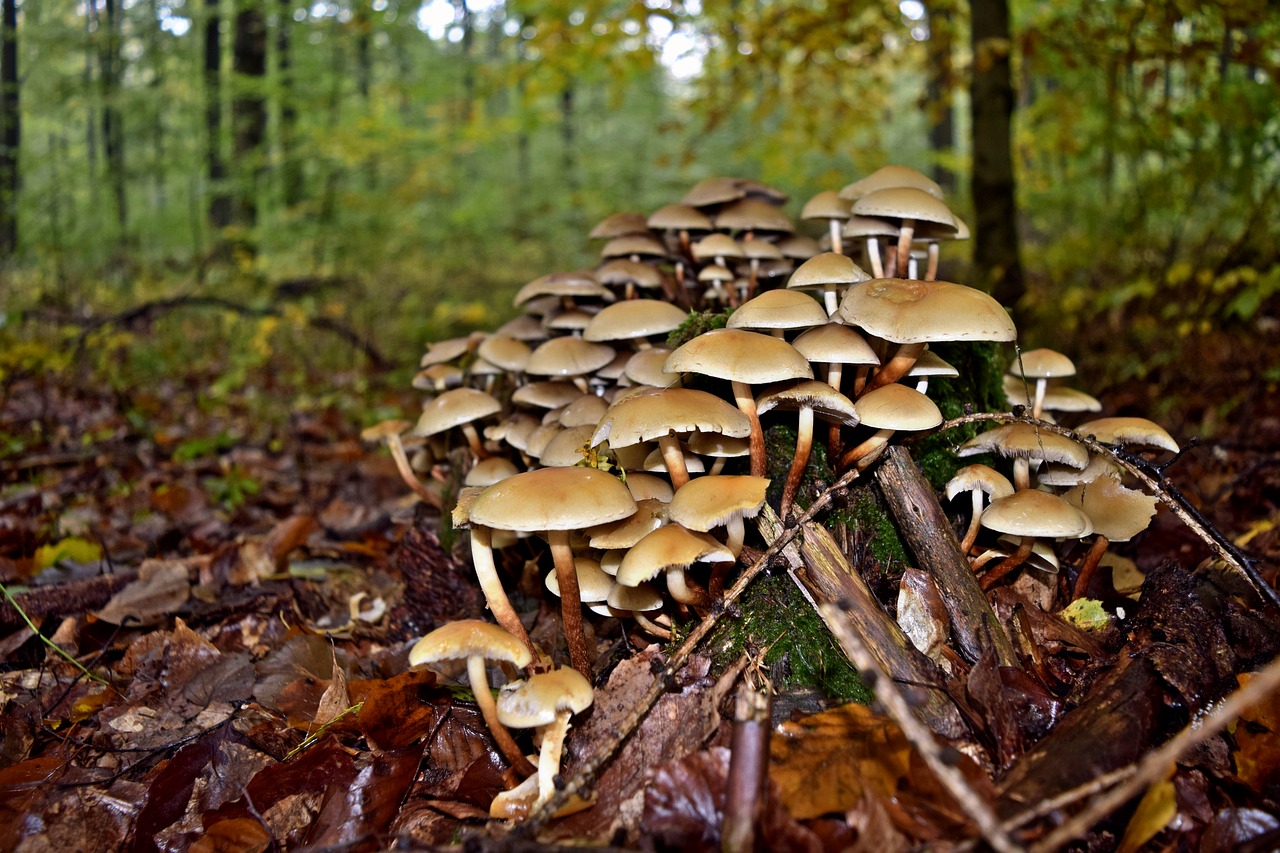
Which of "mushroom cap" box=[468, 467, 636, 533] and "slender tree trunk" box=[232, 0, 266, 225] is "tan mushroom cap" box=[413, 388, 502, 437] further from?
"slender tree trunk" box=[232, 0, 266, 225]

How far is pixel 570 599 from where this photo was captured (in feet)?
7.86

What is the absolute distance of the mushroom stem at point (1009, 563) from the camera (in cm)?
253

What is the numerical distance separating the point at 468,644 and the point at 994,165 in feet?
22.8

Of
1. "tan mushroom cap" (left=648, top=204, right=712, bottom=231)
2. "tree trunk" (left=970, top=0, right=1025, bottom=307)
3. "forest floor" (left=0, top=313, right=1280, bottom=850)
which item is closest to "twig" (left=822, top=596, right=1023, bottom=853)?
"forest floor" (left=0, top=313, right=1280, bottom=850)

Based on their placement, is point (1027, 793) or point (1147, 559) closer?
point (1027, 793)

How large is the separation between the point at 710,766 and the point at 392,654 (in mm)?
1557

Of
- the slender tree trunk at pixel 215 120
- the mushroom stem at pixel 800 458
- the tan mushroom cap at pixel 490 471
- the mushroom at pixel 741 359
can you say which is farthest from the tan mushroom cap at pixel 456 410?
the slender tree trunk at pixel 215 120

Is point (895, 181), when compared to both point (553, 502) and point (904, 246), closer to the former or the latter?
point (904, 246)

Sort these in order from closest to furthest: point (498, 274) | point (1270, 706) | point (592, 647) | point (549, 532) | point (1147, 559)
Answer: point (1270, 706)
point (549, 532)
point (592, 647)
point (1147, 559)
point (498, 274)

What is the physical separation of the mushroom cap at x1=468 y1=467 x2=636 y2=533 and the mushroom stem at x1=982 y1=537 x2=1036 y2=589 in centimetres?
137

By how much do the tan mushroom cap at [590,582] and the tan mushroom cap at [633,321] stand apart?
37.4 inches

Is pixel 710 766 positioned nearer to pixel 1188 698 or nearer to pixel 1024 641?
pixel 1024 641

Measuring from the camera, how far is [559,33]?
700 centimetres

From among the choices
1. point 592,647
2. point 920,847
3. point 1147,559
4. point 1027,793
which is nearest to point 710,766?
point 920,847
